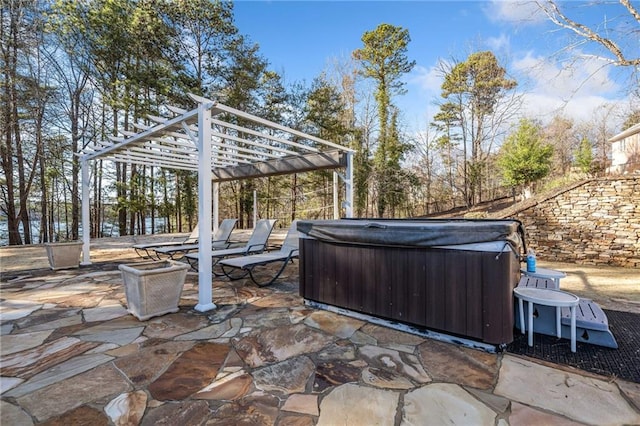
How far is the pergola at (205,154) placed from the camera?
3451 millimetres

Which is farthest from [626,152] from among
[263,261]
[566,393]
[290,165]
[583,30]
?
[263,261]

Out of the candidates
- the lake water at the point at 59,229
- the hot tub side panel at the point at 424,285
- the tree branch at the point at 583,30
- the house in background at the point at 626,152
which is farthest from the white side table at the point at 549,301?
the lake water at the point at 59,229

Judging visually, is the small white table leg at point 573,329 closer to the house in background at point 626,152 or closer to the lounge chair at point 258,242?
the lounge chair at point 258,242

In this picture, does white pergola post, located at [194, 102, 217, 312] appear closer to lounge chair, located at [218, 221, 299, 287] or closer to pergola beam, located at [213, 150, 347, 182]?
lounge chair, located at [218, 221, 299, 287]

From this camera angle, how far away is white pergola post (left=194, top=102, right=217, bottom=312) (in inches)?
135

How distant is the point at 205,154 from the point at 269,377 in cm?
254

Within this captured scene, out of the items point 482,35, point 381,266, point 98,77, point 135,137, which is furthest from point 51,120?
point 482,35

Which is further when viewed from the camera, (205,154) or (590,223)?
(590,223)

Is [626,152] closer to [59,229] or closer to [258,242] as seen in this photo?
[258,242]

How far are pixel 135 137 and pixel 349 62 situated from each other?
1255 cm

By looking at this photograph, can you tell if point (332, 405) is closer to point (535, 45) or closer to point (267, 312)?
point (267, 312)

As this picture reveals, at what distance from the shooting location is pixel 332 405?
1740mm

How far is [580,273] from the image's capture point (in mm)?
5559

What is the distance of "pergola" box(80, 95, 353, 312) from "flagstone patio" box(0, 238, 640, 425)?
0.97 meters
